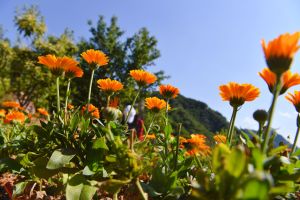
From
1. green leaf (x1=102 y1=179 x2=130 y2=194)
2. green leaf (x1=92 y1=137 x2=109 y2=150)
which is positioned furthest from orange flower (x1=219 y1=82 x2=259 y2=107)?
green leaf (x1=102 y1=179 x2=130 y2=194)

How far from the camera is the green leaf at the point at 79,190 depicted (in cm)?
112

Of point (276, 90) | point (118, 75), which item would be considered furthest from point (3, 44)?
point (276, 90)

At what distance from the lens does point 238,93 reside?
1234 mm

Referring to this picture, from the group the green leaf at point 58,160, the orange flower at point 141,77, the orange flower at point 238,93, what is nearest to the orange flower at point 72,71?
the orange flower at point 141,77

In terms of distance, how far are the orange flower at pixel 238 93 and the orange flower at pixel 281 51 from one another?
493 millimetres

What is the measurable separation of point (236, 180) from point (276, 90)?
0.80 ft

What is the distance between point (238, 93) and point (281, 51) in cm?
56

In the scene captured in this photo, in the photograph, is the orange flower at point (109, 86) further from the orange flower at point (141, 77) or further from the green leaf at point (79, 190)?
the green leaf at point (79, 190)

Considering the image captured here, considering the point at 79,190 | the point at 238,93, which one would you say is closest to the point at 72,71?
the point at 79,190

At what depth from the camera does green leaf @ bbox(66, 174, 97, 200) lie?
1.12m

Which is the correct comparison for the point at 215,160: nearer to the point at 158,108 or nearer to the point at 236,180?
the point at 236,180

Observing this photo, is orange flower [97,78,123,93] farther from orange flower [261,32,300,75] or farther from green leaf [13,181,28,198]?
orange flower [261,32,300,75]

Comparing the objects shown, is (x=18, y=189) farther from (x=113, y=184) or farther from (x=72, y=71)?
(x=113, y=184)

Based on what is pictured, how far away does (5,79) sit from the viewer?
1639cm
